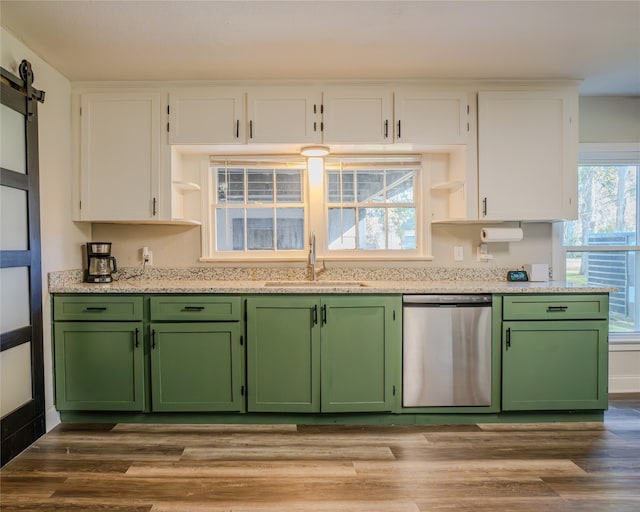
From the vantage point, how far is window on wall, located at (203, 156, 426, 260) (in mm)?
3273

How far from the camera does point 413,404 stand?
2652mm

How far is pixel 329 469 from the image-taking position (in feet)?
7.02

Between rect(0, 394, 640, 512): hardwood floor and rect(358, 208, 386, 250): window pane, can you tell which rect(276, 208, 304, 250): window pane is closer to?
→ rect(358, 208, 386, 250): window pane

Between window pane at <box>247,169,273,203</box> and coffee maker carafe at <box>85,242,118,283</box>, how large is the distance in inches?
43.9

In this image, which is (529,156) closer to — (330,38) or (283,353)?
(330,38)

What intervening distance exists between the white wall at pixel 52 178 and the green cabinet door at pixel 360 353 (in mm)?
1753

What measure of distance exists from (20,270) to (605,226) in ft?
13.8

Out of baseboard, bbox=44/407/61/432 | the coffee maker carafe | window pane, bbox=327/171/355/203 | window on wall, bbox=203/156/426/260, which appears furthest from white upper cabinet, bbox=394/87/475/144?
baseboard, bbox=44/407/61/432

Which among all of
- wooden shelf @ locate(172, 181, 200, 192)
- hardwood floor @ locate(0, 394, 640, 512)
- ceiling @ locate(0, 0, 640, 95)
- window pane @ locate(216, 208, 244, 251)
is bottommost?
hardwood floor @ locate(0, 394, 640, 512)

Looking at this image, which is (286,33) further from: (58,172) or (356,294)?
(58,172)

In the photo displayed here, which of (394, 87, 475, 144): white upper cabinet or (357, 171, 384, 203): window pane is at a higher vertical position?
(394, 87, 475, 144): white upper cabinet

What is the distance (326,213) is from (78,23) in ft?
6.38

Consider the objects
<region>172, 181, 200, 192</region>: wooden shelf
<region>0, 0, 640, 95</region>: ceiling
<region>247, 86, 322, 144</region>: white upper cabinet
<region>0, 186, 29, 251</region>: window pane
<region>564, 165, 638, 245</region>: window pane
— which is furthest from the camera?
<region>564, 165, 638, 245</region>: window pane

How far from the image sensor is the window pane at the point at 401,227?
3.29 meters
